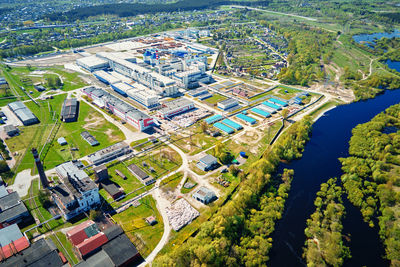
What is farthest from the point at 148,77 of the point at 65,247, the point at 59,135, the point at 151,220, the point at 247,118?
the point at 65,247

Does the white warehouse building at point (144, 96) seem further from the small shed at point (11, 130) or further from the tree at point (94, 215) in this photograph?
the tree at point (94, 215)

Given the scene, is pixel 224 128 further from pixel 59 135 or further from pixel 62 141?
pixel 59 135

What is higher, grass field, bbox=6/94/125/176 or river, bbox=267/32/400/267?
river, bbox=267/32/400/267

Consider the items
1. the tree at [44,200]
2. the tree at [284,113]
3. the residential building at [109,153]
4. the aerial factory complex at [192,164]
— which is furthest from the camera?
the tree at [284,113]

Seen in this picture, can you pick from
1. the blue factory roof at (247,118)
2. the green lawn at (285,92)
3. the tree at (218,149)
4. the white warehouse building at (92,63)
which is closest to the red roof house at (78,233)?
the tree at (218,149)

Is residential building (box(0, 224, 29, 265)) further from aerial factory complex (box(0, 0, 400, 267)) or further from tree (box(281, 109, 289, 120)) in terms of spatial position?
tree (box(281, 109, 289, 120))

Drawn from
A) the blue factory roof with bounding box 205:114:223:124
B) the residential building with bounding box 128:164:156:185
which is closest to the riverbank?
the blue factory roof with bounding box 205:114:223:124
